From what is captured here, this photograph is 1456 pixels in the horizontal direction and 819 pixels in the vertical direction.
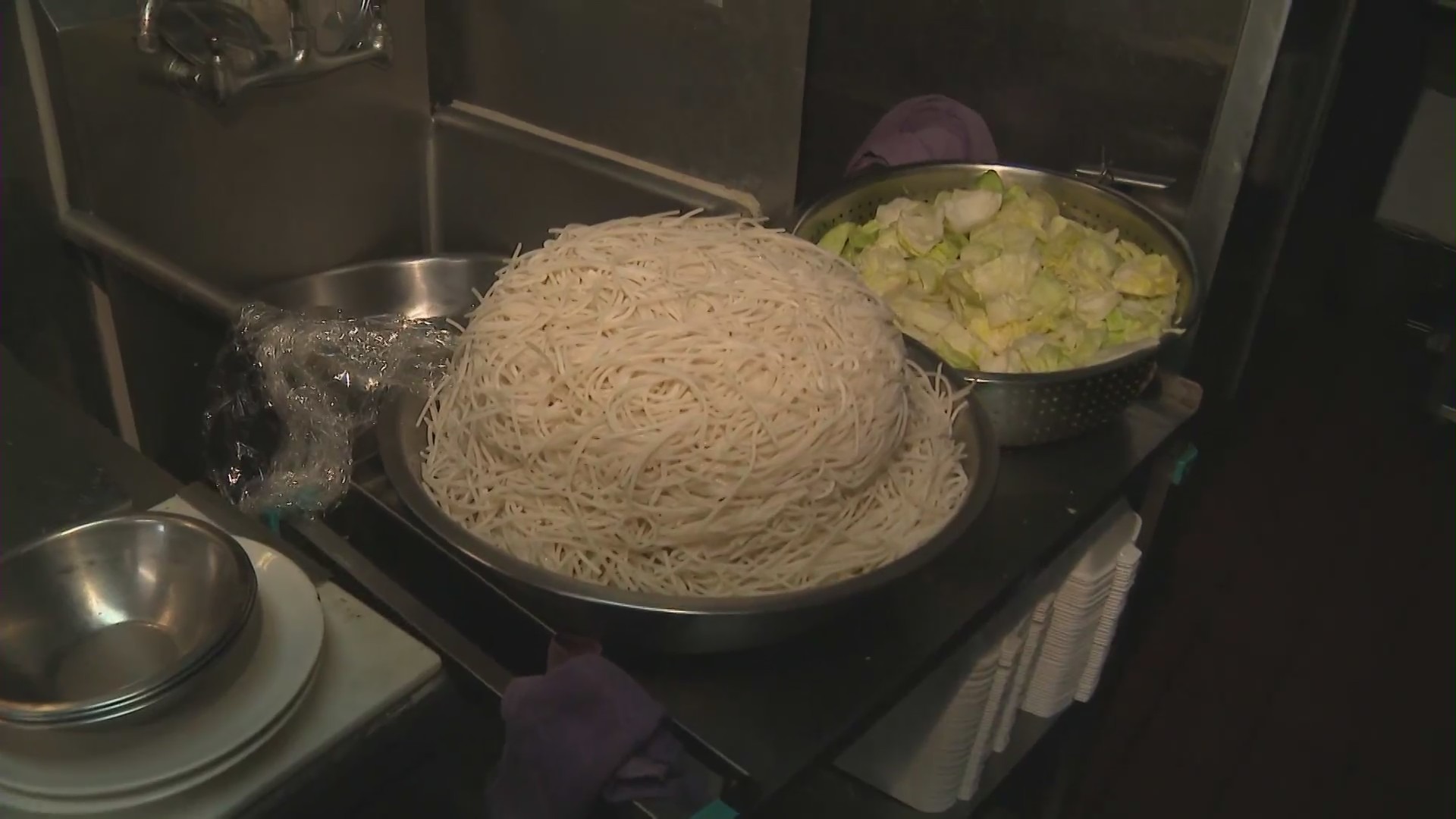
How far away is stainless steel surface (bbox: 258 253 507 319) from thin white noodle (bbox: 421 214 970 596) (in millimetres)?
727

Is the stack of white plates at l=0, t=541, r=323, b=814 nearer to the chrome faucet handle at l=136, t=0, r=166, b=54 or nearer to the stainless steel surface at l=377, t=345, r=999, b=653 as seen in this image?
the stainless steel surface at l=377, t=345, r=999, b=653

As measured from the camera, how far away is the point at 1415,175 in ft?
9.91

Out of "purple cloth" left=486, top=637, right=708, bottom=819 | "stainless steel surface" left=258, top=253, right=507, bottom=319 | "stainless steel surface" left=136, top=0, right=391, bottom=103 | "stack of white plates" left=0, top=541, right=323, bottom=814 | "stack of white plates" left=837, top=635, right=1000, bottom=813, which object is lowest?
"stack of white plates" left=837, top=635, right=1000, bottom=813

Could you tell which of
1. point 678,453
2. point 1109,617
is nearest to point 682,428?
point 678,453

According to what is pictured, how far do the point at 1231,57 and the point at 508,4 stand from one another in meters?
1.10

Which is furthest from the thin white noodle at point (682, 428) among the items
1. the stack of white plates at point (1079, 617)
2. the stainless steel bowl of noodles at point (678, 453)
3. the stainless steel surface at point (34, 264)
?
the stainless steel surface at point (34, 264)

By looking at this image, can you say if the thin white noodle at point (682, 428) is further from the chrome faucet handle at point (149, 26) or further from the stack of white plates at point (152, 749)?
the chrome faucet handle at point (149, 26)

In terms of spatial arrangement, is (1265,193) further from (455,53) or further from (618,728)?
(455,53)

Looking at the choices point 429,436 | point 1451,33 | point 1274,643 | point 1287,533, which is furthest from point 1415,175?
point 429,436

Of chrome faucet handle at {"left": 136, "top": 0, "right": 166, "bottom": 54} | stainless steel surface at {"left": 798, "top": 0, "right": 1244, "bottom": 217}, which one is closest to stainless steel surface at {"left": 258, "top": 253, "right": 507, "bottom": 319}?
chrome faucet handle at {"left": 136, "top": 0, "right": 166, "bottom": 54}

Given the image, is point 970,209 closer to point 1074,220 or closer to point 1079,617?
point 1074,220

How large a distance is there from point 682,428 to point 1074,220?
2.69 feet

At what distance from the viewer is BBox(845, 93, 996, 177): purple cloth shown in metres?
1.55

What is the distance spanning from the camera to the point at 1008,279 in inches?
51.8
